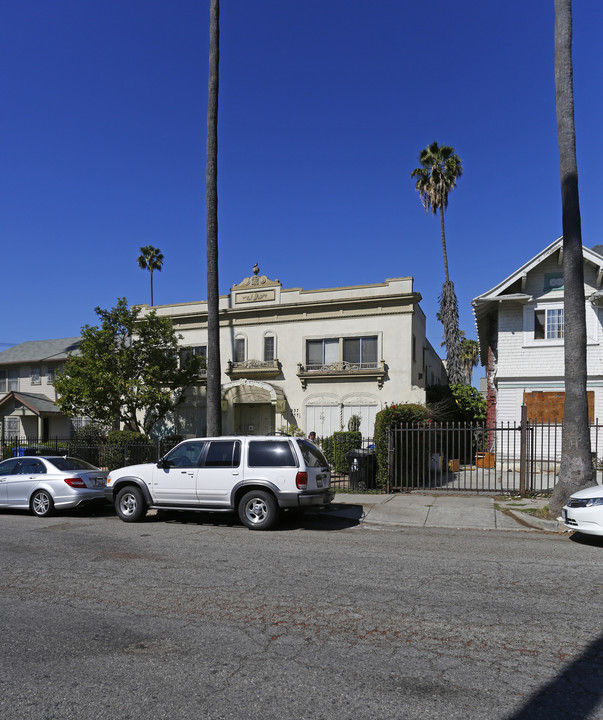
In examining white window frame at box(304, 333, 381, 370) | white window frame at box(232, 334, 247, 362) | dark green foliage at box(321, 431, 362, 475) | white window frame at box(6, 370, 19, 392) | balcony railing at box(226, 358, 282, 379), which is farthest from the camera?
white window frame at box(6, 370, 19, 392)

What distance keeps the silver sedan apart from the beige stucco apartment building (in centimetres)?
1387

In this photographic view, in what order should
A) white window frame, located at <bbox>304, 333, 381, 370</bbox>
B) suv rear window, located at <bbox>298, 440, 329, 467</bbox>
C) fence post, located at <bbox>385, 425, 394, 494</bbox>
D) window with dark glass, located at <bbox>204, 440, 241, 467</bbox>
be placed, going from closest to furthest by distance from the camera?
suv rear window, located at <bbox>298, 440, 329, 467</bbox>, window with dark glass, located at <bbox>204, 440, 241, 467</bbox>, fence post, located at <bbox>385, 425, 394, 494</bbox>, white window frame, located at <bbox>304, 333, 381, 370</bbox>

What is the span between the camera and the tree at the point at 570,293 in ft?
37.8

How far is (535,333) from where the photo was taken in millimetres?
21016

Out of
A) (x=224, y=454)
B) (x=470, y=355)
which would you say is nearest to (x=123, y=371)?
(x=224, y=454)

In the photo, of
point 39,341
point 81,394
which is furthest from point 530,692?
point 39,341

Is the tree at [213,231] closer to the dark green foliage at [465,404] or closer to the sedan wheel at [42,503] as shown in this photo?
the sedan wheel at [42,503]

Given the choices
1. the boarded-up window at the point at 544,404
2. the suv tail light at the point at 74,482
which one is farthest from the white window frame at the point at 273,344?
the suv tail light at the point at 74,482

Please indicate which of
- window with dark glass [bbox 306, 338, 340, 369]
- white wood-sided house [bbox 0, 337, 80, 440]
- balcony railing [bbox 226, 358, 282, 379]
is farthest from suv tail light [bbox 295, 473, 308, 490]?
white wood-sided house [bbox 0, 337, 80, 440]

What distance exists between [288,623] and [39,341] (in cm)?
3811

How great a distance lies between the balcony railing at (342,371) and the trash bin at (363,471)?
971cm

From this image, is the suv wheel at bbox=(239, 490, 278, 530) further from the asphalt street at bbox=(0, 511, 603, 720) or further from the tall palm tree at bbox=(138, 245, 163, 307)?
the tall palm tree at bbox=(138, 245, 163, 307)

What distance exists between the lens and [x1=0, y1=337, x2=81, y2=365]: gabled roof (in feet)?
116

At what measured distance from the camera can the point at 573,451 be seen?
38.0 ft
